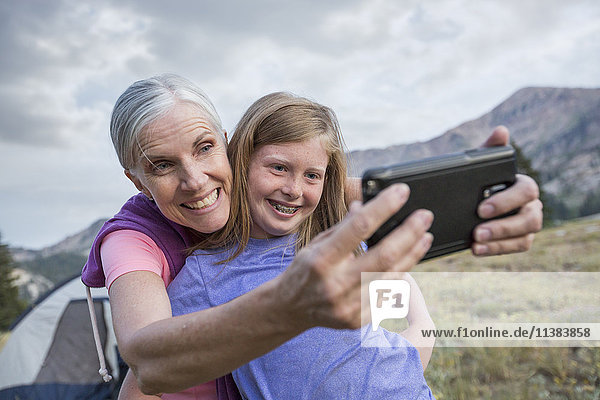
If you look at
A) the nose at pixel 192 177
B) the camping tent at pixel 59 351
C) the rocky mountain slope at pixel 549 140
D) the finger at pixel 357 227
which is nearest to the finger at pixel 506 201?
the finger at pixel 357 227

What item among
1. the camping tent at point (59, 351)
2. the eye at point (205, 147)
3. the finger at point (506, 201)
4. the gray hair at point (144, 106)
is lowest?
the camping tent at point (59, 351)

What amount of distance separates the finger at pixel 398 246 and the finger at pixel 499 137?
0.53 metres

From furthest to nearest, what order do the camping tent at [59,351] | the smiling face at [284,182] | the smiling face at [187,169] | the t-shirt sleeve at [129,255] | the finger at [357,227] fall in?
1. the camping tent at [59,351]
2. the smiling face at [284,182]
3. the smiling face at [187,169]
4. the t-shirt sleeve at [129,255]
5. the finger at [357,227]

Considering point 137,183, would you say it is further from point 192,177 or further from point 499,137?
point 499,137

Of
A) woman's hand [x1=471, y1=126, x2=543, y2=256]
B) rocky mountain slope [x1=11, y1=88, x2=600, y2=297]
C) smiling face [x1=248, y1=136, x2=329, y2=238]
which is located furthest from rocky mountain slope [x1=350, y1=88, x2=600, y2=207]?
woman's hand [x1=471, y1=126, x2=543, y2=256]

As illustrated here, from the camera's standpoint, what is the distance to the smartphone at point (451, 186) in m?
1.32

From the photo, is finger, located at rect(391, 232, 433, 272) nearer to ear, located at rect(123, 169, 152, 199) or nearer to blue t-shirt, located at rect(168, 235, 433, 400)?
blue t-shirt, located at rect(168, 235, 433, 400)

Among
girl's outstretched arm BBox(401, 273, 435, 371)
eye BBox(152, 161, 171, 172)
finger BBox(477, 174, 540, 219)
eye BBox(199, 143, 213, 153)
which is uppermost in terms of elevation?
eye BBox(199, 143, 213, 153)

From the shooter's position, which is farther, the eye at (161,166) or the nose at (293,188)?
the nose at (293,188)

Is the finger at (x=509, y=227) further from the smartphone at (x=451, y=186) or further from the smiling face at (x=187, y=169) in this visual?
the smiling face at (x=187, y=169)

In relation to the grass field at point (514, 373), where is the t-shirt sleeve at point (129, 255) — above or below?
above

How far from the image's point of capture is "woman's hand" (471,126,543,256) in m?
1.47

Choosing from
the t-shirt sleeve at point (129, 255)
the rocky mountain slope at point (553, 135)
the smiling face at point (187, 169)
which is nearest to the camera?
the t-shirt sleeve at point (129, 255)

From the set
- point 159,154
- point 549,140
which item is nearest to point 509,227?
point 159,154
